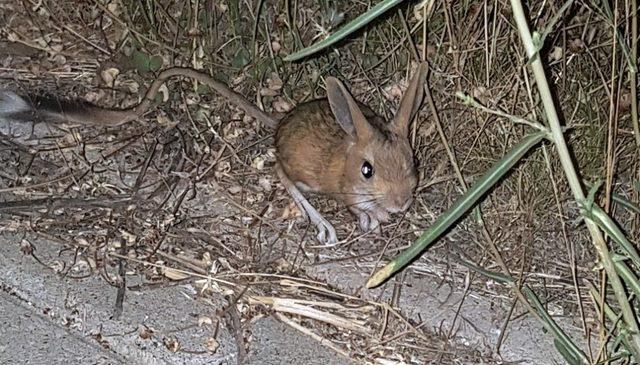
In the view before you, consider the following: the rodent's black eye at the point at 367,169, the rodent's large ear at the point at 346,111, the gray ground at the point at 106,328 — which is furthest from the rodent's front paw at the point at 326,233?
the gray ground at the point at 106,328

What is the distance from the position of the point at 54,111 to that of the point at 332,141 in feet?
3.46

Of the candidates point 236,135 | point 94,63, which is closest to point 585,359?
point 236,135

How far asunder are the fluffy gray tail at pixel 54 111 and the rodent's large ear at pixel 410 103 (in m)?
1.09

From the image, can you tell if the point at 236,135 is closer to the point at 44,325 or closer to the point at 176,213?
the point at 176,213

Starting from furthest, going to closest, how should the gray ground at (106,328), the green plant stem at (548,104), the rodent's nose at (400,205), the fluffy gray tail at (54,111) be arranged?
the fluffy gray tail at (54,111)
the rodent's nose at (400,205)
the gray ground at (106,328)
the green plant stem at (548,104)

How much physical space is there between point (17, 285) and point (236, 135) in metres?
1.20

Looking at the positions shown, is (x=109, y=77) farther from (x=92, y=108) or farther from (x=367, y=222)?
(x=367, y=222)

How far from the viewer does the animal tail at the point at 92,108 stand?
3.87 metres

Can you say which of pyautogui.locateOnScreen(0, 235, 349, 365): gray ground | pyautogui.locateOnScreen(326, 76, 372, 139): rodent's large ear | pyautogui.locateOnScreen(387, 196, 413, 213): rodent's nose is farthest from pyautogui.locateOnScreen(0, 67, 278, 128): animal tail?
pyautogui.locateOnScreen(0, 235, 349, 365): gray ground

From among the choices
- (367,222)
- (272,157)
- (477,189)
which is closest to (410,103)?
(367,222)

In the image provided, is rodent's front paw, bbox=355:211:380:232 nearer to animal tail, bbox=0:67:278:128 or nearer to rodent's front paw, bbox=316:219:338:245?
rodent's front paw, bbox=316:219:338:245

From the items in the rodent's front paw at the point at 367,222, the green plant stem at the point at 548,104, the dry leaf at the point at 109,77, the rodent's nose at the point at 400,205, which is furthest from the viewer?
the dry leaf at the point at 109,77

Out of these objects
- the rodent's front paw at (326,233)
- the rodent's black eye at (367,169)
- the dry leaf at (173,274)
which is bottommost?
the dry leaf at (173,274)

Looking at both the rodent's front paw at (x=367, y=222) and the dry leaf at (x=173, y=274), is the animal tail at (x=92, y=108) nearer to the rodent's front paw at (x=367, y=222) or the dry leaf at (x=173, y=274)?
the rodent's front paw at (x=367, y=222)
